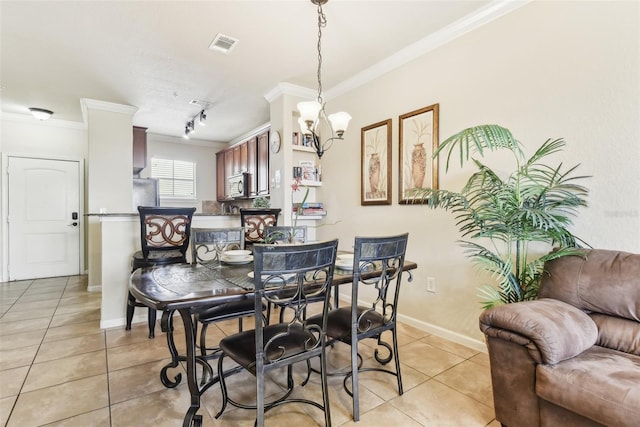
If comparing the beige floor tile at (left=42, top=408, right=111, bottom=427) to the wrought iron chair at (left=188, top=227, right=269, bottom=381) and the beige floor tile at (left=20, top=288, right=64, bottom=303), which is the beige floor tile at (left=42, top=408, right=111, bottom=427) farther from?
the beige floor tile at (left=20, top=288, right=64, bottom=303)

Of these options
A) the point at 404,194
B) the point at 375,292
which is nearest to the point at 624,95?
the point at 404,194

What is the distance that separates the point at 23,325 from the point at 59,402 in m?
1.82

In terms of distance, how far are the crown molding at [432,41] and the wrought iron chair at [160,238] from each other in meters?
2.27

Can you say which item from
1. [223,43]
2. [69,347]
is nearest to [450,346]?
[69,347]

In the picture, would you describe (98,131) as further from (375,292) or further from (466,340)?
(466,340)

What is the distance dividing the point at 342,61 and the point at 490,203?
2.11 meters

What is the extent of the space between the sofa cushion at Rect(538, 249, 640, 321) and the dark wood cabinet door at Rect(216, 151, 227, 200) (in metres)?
5.67

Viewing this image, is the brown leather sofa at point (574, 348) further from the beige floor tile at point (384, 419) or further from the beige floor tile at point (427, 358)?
the beige floor tile at point (427, 358)

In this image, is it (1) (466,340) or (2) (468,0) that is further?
(1) (466,340)

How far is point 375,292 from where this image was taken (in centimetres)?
348

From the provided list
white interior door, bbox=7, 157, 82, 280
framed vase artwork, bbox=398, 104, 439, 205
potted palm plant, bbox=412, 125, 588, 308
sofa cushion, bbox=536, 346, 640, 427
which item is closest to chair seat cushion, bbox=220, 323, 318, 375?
sofa cushion, bbox=536, 346, 640, 427

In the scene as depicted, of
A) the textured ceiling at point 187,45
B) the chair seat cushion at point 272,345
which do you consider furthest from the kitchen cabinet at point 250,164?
the chair seat cushion at point 272,345

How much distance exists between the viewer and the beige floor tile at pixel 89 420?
161 centimetres

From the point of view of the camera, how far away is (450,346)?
255cm
